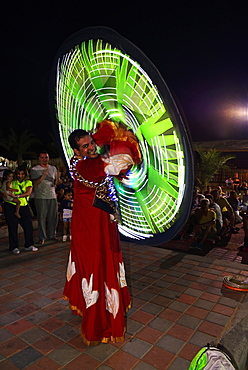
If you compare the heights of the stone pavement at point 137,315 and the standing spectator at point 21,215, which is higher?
the standing spectator at point 21,215

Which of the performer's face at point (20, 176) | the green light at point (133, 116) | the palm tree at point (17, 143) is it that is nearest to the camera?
the green light at point (133, 116)

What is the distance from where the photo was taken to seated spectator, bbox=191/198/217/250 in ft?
19.5

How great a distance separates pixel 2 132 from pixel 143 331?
29071 mm

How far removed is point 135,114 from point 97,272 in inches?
56.5

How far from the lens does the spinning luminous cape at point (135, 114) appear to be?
6.22 ft

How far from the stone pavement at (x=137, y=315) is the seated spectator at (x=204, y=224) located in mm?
1114

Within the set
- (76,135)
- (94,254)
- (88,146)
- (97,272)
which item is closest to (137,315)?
(97,272)

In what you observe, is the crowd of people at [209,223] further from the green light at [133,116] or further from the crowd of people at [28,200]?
the green light at [133,116]

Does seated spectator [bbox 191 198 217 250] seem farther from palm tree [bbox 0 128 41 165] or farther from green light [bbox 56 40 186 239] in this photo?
palm tree [bbox 0 128 41 165]

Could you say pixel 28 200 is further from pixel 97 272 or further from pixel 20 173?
pixel 97 272

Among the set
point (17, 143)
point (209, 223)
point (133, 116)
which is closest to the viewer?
point (133, 116)

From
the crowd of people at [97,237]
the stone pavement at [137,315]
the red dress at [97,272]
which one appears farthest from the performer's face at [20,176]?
the red dress at [97,272]

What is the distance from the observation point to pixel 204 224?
6.04 metres

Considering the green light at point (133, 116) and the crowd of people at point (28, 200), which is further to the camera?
the crowd of people at point (28, 200)
